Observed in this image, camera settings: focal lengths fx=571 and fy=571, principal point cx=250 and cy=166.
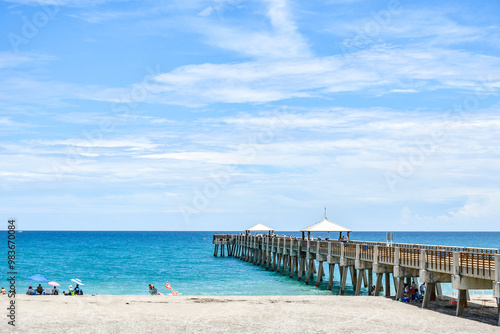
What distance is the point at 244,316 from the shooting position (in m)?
25.1

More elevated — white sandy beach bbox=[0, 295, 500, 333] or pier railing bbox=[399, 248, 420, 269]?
pier railing bbox=[399, 248, 420, 269]

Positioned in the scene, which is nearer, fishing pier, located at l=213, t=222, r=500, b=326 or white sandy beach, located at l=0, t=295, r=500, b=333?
white sandy beach, located at l=0, t=295, r=500, b=333

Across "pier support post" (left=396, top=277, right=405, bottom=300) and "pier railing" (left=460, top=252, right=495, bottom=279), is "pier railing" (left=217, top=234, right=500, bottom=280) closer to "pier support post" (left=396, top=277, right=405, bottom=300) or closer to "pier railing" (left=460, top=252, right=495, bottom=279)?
"pier railing" (left=460, top=252, right=495, bottom=279)

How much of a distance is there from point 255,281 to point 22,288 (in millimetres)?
19431

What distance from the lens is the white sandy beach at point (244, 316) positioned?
72.6ft

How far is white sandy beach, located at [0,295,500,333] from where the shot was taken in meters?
22.1

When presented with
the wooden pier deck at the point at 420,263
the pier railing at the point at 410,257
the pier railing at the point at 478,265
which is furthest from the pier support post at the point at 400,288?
the pier railing at the point at 478,265

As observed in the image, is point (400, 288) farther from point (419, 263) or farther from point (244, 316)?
point (244, 316)

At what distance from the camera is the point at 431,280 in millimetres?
26984

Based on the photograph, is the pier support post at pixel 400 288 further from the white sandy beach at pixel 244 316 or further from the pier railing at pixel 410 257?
the pier railing at pixel 410 257

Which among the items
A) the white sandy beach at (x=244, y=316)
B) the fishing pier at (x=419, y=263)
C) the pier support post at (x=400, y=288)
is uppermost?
the fishing pier at (x=419, y=263)

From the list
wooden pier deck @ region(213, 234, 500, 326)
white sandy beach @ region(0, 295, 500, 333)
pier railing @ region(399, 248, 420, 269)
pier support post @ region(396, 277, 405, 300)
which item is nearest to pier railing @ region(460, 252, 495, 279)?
wooden pier deck @ region(213, 234, 500, 326)

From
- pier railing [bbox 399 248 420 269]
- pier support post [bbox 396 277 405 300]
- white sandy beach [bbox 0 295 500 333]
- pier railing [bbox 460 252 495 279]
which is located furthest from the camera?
pier support post [bbox 396 277 405 300]

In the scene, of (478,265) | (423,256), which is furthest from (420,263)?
(478,265)
